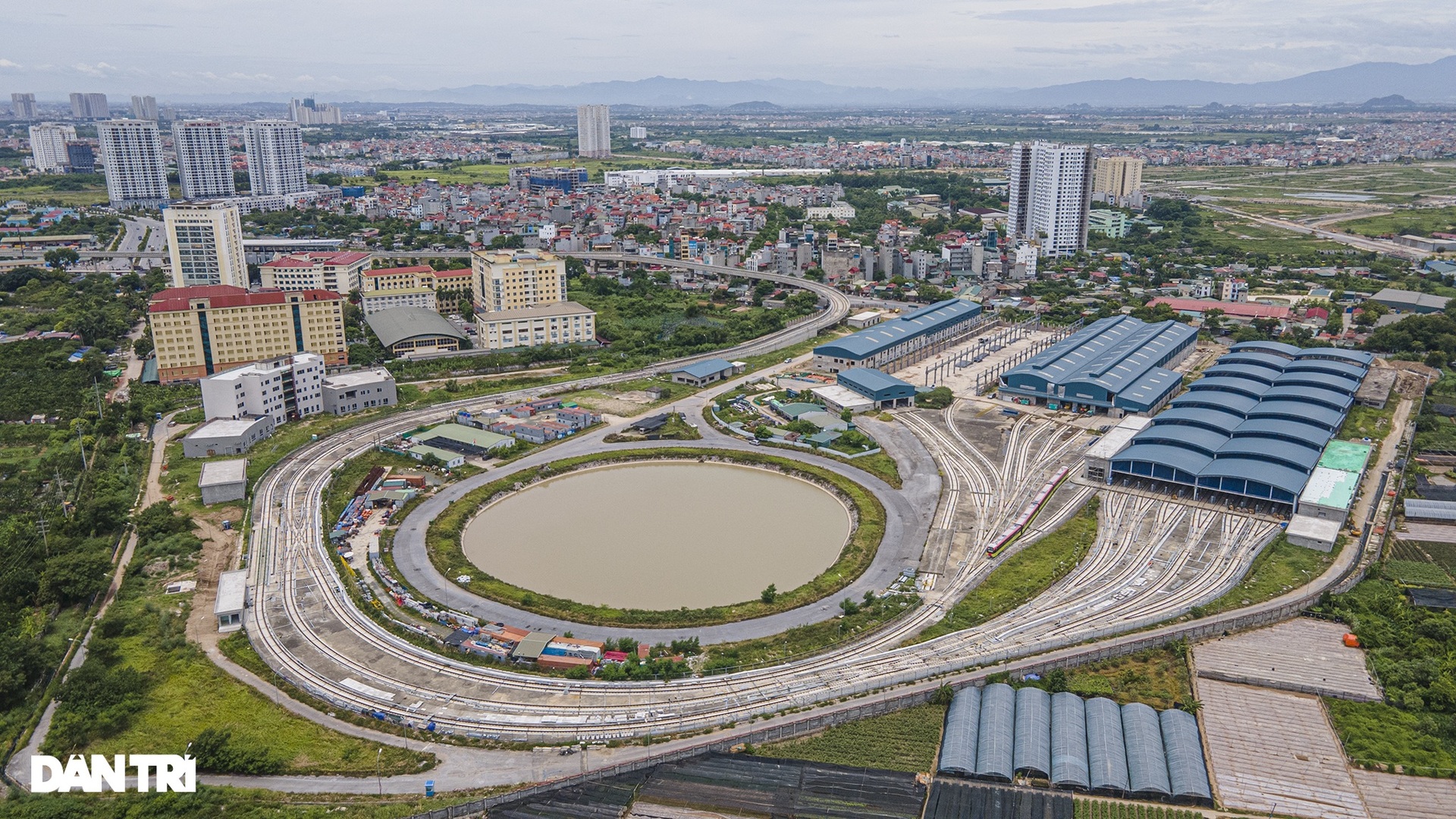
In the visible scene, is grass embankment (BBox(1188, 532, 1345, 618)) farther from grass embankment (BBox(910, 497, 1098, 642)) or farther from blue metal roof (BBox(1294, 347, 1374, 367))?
blue metal roof (BBox(1294, 347, 1374, 367))

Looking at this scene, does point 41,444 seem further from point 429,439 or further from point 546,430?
point 546,430

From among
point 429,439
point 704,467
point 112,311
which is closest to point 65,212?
point 112,311

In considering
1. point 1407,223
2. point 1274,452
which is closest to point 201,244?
point 1274,452

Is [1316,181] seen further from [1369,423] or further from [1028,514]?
[1028,514]

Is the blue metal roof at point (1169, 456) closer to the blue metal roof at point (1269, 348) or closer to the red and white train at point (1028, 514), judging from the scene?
the red and white train at point (1028, 514)

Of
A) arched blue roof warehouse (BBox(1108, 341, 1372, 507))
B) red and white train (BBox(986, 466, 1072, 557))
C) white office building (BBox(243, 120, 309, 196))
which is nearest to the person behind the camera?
red and white train (BBox(986, 466, 1072, 557))

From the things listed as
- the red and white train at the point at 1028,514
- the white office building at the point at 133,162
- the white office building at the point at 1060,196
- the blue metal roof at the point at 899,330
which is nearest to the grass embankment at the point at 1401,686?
the red and white train at the point at 1028,514

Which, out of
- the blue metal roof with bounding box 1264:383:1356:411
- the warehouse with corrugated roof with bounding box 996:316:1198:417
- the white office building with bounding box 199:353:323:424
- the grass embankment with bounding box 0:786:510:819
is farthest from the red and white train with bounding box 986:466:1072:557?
the white office building with bounding box 199:353:323:424

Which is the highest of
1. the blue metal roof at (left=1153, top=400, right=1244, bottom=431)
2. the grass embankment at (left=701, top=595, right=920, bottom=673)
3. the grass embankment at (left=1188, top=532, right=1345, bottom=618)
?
the blue metal roof at (left=1153, top=400, right=1244, bottom=431)
